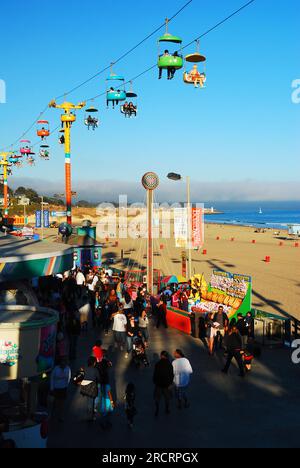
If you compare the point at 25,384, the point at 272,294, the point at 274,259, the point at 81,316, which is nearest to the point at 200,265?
the point at 274,259

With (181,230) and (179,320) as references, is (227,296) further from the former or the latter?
(181,230)

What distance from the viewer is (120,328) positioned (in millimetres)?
A: 12953

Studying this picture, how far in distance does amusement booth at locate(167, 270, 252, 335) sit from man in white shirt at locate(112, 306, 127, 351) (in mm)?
2869

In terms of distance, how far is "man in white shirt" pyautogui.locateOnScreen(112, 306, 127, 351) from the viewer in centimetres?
1284

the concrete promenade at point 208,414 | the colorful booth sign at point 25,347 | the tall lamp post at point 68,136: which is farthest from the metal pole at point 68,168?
the colorful booth sign at point 25,347

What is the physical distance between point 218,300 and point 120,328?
205 inches

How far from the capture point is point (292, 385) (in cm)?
1063

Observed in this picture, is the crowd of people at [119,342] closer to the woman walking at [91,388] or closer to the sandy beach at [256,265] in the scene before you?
the woman walking at [91,388]

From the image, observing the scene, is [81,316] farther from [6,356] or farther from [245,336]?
[6,356]

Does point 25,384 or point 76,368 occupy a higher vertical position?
point 25,384

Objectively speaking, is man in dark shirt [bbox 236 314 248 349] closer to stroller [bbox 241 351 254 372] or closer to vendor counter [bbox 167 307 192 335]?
stroller [bbox 241 351 254 372]

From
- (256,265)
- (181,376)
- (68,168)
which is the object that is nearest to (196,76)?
(181,376)

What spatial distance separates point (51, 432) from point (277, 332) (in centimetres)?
821

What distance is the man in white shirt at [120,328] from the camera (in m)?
12.8
